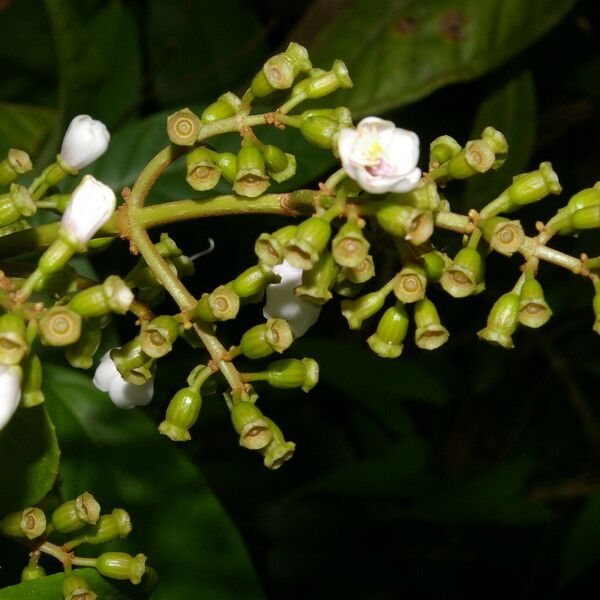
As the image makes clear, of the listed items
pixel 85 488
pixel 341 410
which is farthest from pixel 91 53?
pixel 341 410

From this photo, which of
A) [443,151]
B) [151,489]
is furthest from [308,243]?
[151,489]

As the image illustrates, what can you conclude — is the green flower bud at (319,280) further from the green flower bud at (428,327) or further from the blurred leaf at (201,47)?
the blurred leaf at (201,47)

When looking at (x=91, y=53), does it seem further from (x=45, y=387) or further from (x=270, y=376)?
(x=270, y=376)

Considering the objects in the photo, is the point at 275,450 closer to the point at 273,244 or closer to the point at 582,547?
the point at 273,244

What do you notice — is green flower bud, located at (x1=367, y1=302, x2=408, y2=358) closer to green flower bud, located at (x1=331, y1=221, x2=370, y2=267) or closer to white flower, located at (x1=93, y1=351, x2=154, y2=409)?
green flower bud, located at (x1=331, y1=221, x2=370, y2=267)

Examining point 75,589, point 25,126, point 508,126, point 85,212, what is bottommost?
point 75,589

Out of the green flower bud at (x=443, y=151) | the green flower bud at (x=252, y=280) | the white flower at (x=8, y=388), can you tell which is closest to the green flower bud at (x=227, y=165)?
the green flower bud at (x=252, y=280)
